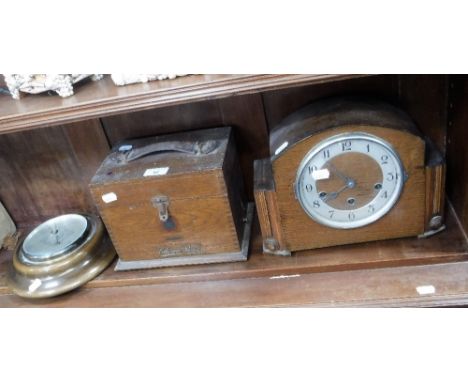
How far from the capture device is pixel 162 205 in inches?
45.6

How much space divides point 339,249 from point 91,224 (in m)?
0.72

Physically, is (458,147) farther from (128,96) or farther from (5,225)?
(5,225)

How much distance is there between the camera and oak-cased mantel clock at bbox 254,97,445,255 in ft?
3.37

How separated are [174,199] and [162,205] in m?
0.04

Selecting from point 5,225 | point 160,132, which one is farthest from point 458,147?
point 5,225

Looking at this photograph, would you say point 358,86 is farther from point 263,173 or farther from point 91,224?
point 91,224

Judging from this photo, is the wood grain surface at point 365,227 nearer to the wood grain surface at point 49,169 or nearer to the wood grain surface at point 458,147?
the wood grain surface at point 458,147

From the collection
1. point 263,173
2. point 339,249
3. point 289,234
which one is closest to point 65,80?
point 263,173

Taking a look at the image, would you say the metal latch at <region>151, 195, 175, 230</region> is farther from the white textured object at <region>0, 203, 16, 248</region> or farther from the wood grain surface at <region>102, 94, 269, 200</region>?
the white textured object at <region>0, 203, 16, 248</region>

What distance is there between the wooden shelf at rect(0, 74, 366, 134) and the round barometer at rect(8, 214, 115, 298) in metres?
0.37

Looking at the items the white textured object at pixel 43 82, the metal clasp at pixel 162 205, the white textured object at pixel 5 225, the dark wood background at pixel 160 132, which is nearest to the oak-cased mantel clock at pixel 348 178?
the dark wood background at pixel 160 132

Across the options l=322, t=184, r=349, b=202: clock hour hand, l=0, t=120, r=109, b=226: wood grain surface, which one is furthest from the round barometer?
l=322, t=184, r=349, b=202: clock hour hand

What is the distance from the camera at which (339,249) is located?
120 cm

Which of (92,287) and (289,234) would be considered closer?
(289,234)
